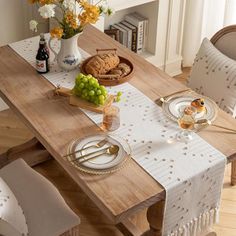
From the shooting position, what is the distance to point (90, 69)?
8.81 feet

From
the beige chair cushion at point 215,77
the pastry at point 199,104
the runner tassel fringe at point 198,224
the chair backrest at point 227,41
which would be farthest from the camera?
the chair backrest at point 227,41

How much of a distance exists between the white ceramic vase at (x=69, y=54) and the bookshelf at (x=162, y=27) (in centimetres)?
106

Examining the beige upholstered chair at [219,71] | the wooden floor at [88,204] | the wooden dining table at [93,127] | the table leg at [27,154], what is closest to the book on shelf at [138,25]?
the wooden dining table at [93,127]

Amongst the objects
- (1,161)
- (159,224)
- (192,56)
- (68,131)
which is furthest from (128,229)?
(192,56)

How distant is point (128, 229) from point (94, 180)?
0.69 meters

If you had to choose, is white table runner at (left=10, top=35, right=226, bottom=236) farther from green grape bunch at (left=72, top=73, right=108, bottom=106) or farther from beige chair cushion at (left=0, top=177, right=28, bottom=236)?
beige chair cushion at (left=0, top=177, right=28, bottom=236)

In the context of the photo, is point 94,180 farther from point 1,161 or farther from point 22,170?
point 1,161

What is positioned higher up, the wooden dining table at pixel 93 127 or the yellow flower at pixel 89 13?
the yellow flower at pixel 89 13

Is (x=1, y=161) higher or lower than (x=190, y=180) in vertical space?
lower

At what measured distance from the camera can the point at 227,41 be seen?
3055mm

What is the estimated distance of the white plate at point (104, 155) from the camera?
2.21m

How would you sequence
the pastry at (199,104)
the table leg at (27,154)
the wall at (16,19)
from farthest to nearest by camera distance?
the wall at (16,19), the table leg at (27,154), the pastry at (199,104)

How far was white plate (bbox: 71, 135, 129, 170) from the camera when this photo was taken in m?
2.21

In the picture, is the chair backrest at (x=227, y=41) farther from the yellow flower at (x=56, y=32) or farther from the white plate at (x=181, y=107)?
the yellow flower at (x=56, y=32)
